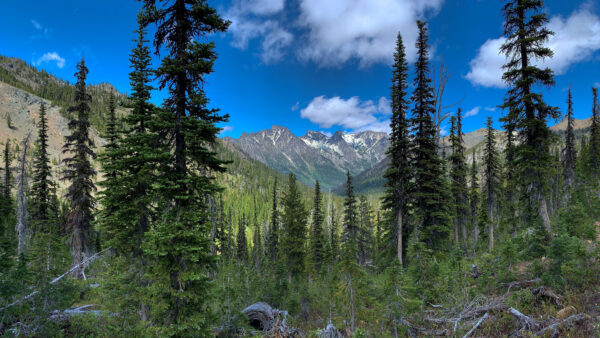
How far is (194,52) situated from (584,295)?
1395 cm

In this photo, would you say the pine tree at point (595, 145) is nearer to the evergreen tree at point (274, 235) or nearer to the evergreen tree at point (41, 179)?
the evergreen tree at point (274, 235)

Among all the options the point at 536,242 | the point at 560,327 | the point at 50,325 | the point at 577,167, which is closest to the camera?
the point at 560,327

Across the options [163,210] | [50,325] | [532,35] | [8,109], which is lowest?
[50,325]

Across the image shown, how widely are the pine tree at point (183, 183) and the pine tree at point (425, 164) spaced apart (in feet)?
46.0

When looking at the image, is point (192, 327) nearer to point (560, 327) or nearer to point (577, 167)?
point (560, 327)

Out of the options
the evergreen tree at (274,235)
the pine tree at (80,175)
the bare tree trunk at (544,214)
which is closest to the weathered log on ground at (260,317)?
the pine tree at (80,175)

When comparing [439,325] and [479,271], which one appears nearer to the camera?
[439,325]

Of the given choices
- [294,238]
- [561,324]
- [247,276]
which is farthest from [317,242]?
[561,324]

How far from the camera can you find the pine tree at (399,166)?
1778 centimetres

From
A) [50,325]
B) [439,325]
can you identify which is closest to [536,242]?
[439,325]

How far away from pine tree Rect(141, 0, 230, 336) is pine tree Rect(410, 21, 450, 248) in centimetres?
1403

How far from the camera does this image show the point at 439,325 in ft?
26.9

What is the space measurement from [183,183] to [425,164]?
15.7m

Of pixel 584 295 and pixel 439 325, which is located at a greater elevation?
pixel 584 295
